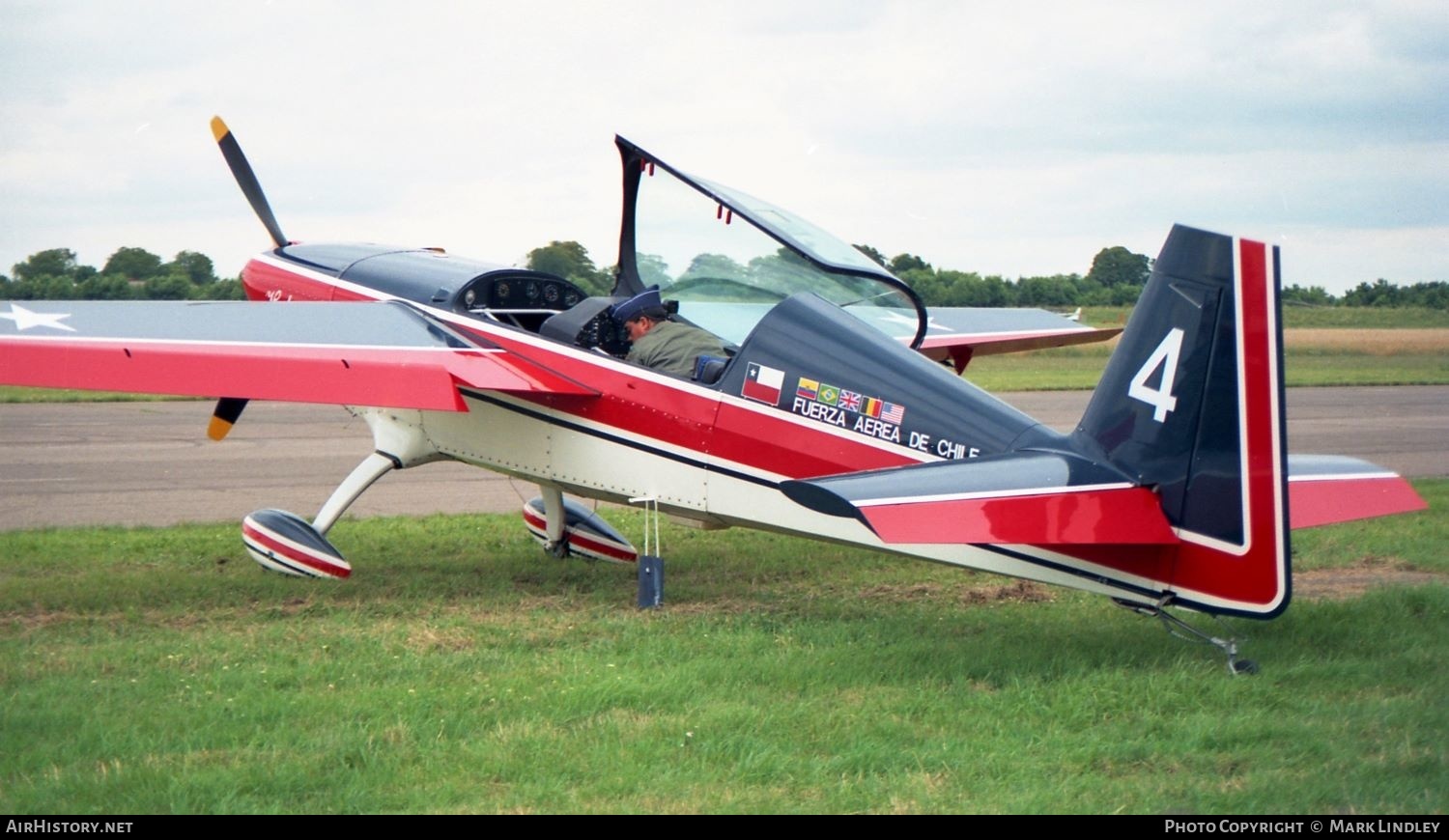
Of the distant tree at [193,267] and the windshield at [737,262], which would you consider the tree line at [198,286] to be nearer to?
the distant tree at [193,267]

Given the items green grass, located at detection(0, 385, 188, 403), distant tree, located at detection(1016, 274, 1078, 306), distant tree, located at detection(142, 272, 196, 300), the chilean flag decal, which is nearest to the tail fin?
the chilean flag decal

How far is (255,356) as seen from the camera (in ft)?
24.4

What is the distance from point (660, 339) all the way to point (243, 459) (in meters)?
8.10

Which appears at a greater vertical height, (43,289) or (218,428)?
(43,289)

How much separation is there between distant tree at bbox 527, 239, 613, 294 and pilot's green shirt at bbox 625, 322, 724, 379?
1.99m

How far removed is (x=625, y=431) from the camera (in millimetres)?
7582

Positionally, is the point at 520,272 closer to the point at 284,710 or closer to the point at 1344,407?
the point at 284,710

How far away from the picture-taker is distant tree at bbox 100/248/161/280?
2286 centimetres

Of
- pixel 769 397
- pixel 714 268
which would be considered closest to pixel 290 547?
pixel 714 268

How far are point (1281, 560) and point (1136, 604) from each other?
2.30 ft

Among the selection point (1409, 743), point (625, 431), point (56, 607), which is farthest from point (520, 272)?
point (1409, 743)

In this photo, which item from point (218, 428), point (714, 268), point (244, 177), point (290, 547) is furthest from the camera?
point (244, 177)

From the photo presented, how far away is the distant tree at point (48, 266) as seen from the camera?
2148 centimetres

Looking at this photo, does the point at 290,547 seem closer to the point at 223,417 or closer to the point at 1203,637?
the point at 223,417
